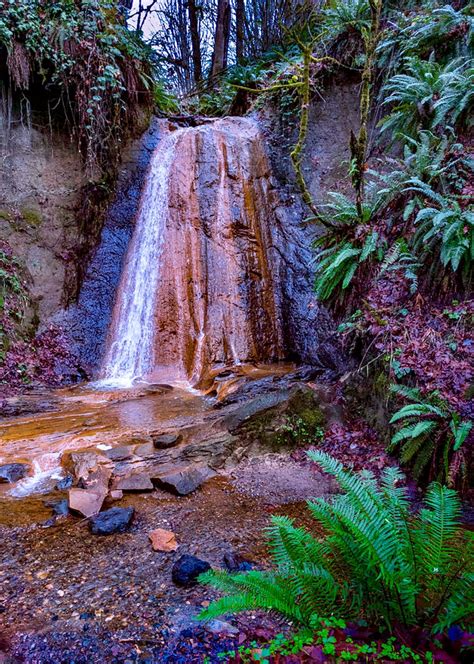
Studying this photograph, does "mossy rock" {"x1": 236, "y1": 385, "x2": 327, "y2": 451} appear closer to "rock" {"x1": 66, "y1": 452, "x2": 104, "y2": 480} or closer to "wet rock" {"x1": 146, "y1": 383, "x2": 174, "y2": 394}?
"rock" {"x1": 66, "y1": 452, "x2": 104, "y2": 480}

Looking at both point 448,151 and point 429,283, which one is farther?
point 448,151

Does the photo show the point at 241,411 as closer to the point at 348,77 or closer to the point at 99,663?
the point at 99,663

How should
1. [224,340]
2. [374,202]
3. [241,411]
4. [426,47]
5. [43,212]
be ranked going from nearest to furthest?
[241,411], [374,202], [426,47], [224,340], [43,212]

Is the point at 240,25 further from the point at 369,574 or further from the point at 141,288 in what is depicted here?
the point at 369,574

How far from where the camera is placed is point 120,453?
426cm

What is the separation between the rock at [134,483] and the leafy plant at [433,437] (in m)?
2.27

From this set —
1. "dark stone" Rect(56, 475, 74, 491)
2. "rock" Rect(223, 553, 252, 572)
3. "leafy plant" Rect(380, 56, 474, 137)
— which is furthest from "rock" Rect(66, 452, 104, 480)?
"leafy plant" Rect(380, 56, 474, 137)

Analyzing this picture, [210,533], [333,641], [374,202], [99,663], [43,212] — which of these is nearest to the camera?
[333,641]

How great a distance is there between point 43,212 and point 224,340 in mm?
4938

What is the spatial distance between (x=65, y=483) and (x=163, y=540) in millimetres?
1395

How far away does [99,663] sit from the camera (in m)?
1.92

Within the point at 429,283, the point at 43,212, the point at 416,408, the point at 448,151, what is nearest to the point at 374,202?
the point at 448,151

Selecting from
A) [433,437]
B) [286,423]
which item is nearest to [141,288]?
[286,423]

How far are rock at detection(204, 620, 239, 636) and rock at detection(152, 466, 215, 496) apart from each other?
1.60m
